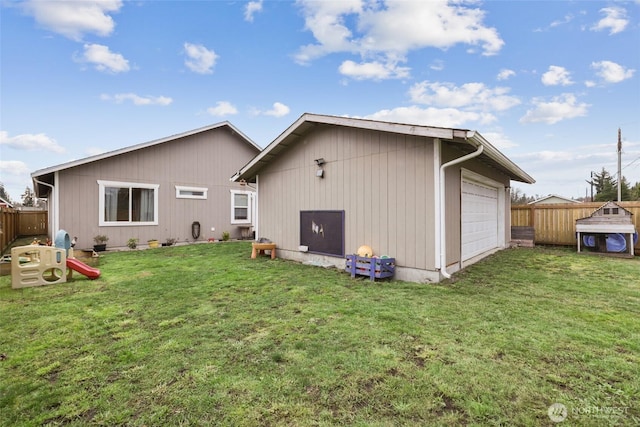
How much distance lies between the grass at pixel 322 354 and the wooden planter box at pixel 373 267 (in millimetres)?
484

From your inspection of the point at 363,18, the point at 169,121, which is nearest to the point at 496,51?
the point at 363,18

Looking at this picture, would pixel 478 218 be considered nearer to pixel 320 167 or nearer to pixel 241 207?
pixel 320 167

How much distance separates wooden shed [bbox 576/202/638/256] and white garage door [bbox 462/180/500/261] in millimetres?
2339

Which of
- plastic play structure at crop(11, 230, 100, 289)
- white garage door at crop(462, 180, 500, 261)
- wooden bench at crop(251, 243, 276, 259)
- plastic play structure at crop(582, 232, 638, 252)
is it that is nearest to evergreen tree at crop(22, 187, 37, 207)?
plastic play structure at crop(11, 230, 100, 289)

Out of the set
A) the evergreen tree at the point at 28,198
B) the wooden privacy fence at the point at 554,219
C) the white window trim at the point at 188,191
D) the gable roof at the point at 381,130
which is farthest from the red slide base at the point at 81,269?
the evergreen tree at the point at 28,198

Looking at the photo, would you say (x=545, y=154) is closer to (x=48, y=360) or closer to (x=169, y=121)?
(x=169, y=121)

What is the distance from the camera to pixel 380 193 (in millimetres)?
5977

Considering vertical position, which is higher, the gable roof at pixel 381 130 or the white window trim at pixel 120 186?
the gable roof at pixel 381 130

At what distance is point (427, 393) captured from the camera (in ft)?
6.90

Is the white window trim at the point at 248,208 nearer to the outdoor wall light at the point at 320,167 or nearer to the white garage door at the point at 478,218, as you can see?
the outdoor wall light at the point at 320,167

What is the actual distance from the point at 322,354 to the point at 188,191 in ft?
36.4

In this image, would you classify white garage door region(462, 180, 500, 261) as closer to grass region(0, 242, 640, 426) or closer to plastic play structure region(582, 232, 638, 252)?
grass region(0, 242, 640, 426)

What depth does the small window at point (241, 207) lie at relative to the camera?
1346 centimetres

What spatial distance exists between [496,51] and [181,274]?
39.6ft
